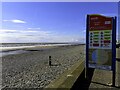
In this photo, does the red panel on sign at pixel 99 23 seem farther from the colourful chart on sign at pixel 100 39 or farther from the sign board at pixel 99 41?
the colourful chart on sign at pixel 100 39

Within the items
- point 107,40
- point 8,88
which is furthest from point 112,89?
point 8,88

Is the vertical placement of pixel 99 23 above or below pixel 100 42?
above

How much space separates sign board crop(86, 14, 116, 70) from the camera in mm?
9406

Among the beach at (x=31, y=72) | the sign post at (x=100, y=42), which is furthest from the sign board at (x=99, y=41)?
the beach at (x=31, y=72)

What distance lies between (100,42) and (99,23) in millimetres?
721

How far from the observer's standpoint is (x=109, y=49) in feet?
30.8

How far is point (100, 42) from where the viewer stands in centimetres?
970

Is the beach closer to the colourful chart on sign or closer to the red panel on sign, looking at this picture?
the colourful chart on sign

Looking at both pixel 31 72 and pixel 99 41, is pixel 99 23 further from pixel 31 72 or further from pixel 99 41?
pixel 31 72

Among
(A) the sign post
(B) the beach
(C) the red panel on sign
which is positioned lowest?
(B) the beach

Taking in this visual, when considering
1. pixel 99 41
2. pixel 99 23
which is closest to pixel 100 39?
pixel 99 41

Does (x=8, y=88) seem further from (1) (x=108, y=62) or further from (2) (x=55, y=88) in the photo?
(1) (x=108, y=62)

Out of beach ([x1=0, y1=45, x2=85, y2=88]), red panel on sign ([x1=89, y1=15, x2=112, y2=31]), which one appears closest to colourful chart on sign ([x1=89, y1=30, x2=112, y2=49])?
red panel on sign ([x1=89, y1=15, x2=112, y2=31])

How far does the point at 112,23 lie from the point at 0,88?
484 centimetres
